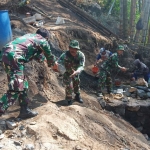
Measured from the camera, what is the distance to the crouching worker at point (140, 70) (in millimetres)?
9113

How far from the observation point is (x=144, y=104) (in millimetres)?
8125

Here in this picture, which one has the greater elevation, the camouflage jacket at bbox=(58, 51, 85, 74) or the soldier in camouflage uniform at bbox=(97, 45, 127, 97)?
the camouflage jacket at bbox=(58, 51, 85, 74)

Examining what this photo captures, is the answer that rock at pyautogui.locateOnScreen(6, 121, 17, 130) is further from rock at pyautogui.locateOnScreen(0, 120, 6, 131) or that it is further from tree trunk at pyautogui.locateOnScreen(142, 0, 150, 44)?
tree trunk at pyautogui.locateOnScreen(142, 0, 150, 44)

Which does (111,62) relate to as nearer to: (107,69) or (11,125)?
(107,69)

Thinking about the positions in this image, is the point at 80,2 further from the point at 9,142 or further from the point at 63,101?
the point at 9,142

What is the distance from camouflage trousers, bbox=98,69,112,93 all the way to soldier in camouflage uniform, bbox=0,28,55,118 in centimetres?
333

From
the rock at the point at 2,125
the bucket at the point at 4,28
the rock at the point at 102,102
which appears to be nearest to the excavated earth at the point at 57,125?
the rock at the point at 2,125

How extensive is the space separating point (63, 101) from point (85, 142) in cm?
180

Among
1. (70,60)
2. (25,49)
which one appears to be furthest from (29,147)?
(70,60)

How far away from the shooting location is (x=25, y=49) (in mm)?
4461

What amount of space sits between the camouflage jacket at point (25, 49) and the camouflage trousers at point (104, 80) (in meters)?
3.27

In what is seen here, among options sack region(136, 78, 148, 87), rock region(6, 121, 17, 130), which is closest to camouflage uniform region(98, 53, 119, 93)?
sack region(136, 78, 148, 87)

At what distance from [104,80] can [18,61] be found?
4096mm

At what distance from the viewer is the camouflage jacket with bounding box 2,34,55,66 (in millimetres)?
4277
